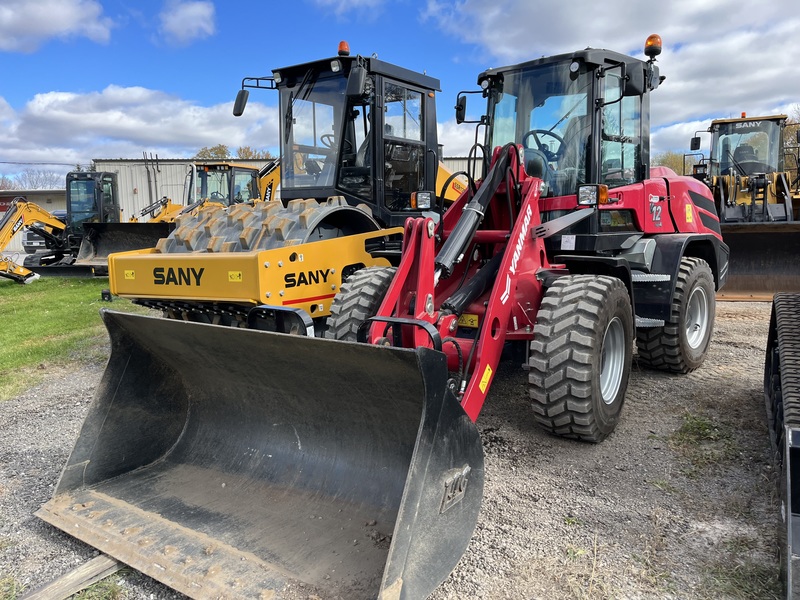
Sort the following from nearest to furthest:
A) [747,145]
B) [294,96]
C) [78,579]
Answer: [78,579] → [294,96] → [747,145]

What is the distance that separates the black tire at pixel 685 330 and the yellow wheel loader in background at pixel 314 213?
2.17 meters

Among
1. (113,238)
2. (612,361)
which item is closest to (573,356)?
(612,361)

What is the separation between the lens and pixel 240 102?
19.8 ft

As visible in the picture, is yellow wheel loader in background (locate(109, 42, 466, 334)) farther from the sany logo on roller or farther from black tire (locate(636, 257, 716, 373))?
black tire (locate(636, 257, 716, 373))

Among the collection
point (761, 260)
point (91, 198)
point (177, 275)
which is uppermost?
point (91, 198)

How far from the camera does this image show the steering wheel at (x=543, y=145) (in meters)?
4.62

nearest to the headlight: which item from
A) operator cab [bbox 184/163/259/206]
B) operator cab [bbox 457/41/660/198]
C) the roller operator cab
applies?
operator cab [bbox 457/41/660/198]

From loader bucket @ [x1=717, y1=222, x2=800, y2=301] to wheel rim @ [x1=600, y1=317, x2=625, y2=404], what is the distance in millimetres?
5777

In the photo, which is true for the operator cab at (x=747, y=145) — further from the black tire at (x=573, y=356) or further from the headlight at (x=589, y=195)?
the black tire at (x=573, y=356)

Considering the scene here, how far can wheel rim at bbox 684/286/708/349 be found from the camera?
5.68 m

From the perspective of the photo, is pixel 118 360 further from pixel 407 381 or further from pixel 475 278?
pixel 475 278

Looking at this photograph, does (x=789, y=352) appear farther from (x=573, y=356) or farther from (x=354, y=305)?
(x=354, y=305)

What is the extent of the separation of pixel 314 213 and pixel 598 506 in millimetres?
3085

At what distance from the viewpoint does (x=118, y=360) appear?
11.0 ft
